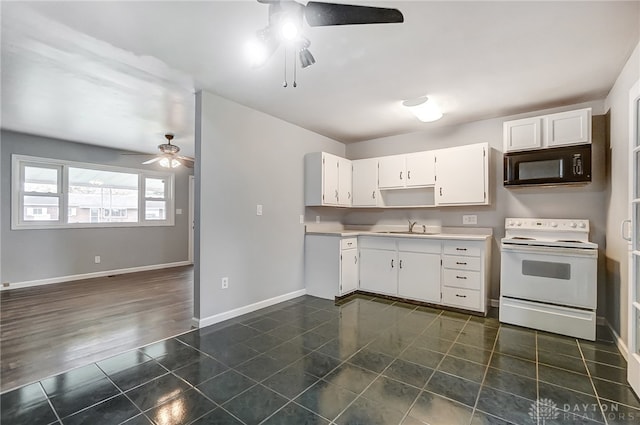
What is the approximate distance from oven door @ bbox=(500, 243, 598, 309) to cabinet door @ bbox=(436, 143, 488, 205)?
763 millimetres

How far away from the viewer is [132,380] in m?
1.99

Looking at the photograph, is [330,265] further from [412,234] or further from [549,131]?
[549,131]

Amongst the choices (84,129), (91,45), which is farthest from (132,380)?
(84,129)

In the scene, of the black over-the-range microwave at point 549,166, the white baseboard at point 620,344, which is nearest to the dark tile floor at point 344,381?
the white baseboard at point 620,344

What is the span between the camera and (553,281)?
2.84m

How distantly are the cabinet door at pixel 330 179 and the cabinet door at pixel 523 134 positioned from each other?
2119 mm

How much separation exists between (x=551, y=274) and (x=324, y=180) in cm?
273

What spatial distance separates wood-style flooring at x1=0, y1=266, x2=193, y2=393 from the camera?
7.43ft

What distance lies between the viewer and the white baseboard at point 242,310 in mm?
2967

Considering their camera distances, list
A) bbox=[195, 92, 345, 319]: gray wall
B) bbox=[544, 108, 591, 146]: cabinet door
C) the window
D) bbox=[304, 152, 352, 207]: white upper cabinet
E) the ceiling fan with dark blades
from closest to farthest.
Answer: bbox=[544, 108, 591, 146]: cabinet door → bbox=[195, 92, 345, 319]: gray wall → bbox=[304, 152, 352, 207]: white upper cabinet → the ceiling fan with dark blades → the window

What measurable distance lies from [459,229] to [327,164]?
6.55ft

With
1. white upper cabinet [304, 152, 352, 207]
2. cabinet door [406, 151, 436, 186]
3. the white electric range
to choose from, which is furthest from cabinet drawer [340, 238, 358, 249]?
the white electric range

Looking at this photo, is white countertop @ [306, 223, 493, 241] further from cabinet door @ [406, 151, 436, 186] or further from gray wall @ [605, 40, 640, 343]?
gray wall @ [605, 40, 640, 343]

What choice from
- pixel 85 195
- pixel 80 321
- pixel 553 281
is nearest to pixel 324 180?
pixel 553 281
